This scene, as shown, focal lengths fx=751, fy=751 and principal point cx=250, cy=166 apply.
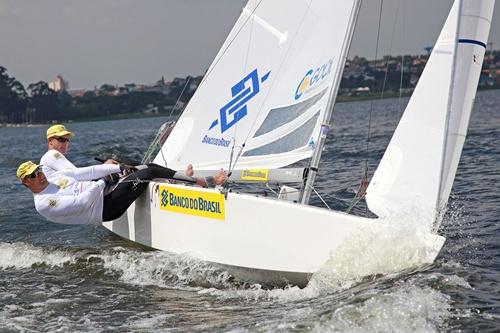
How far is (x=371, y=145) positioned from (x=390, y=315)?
39.5 ft

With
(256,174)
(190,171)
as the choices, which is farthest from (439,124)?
(190,171)

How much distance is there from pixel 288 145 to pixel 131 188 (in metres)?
1.28

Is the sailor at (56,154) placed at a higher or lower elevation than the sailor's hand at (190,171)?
higher

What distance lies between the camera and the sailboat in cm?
453

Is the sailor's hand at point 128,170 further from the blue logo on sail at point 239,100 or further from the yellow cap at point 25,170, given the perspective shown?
the yellow cap at point 25,170

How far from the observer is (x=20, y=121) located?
249 ft

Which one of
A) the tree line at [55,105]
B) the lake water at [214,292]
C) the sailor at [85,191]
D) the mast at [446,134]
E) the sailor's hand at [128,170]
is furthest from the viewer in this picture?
the tree line at [55,105]

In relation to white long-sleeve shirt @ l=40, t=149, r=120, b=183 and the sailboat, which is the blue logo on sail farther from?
white long-sleeve shirt @ l=40, t=149, r=120, b=183

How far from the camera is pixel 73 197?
5.63 meters

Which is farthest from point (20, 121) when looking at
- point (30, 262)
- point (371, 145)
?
point (30, 262)

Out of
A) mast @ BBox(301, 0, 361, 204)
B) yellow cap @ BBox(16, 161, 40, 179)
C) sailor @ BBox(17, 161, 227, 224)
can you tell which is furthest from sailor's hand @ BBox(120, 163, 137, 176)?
mast @ BBox(301, 0, 361, 204)

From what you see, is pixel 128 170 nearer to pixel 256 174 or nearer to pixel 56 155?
pixel 56 155

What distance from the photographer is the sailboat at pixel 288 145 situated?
14.9 ft

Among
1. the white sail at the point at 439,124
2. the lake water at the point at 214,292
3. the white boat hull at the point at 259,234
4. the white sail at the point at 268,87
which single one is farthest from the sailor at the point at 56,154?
the white sail at the point at 439,124
